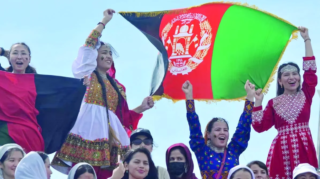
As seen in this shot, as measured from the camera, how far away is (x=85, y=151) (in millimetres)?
9727

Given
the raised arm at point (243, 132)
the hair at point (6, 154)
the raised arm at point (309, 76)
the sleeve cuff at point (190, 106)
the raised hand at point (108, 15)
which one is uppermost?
the raised hand at point (108, 15)

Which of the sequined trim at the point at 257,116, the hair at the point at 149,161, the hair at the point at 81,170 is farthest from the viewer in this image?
the sequined trim at the point at 257,116

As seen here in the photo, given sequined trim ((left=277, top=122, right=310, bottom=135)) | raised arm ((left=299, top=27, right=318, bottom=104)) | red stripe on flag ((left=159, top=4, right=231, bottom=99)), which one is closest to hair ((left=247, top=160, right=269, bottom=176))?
sequined trim ((left=277, top=122, right=310, bottom=135))

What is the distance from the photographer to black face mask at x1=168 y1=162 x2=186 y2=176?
9.11m

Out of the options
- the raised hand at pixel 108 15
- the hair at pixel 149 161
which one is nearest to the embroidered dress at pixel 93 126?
the raised hand at pixel 108 15

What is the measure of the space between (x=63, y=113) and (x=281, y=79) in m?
2.77

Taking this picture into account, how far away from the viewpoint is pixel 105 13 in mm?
10461

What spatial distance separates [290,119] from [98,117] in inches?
93.2

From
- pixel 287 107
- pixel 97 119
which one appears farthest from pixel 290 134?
pixel 97 119

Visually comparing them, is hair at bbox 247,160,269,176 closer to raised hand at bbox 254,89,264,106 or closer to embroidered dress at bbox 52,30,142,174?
raised hand at bbox 254,89,264,106

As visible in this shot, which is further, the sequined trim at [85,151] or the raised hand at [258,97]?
the raised hand at [258,97]

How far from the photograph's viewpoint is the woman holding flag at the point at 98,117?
9.76m

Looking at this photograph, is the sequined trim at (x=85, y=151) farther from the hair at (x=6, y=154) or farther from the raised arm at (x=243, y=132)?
the raised arm at (x=243, y=132)

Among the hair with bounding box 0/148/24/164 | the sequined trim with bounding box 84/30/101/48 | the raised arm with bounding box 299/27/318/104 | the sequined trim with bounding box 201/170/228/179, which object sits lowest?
the sequined trim with bounding box 201/170/228/179
